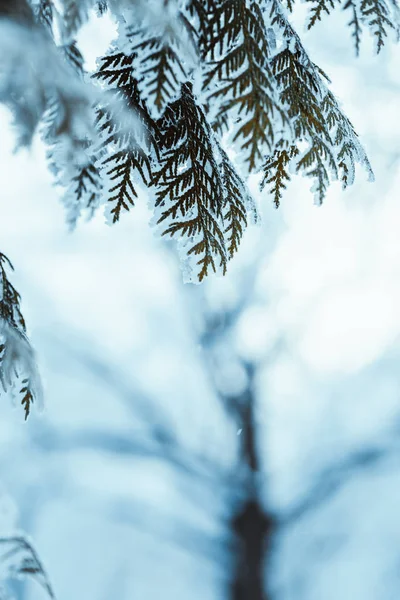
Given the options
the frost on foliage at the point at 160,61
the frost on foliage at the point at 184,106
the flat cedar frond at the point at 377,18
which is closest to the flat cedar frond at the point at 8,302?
the frost on foliage at the point at 184,106

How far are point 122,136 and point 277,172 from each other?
1.99 ft

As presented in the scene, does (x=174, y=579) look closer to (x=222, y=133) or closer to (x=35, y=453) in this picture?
(x=35, y=453)

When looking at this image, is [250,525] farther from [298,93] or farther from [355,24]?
[355,24]

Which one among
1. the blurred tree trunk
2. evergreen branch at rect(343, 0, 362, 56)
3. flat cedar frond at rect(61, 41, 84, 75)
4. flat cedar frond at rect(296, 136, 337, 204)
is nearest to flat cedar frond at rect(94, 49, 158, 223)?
flat cedar frond at rect(61, 41, 84, 75)

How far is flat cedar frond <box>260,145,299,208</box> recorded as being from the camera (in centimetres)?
187

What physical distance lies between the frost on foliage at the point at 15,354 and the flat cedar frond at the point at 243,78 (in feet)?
3.21

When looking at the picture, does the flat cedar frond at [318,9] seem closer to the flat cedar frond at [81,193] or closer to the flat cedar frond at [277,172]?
the flat cedar frond at [277,172]

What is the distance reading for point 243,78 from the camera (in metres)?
1.27

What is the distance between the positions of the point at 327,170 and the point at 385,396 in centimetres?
1303

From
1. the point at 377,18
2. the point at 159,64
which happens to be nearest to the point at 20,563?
the point at 159,64

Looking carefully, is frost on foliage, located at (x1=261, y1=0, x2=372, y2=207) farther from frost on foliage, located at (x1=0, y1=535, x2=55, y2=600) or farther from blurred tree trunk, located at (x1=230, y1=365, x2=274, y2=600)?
blurred tree trunk, located at (x1=230, y1=365, x2=274, y2=600)

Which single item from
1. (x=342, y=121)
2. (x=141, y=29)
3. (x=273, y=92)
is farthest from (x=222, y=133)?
(x=342, y=121)

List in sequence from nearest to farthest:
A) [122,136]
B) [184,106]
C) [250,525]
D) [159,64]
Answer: [159,64] → [122,136] → [184,106] → [250,525]

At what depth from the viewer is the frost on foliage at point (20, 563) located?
1347 millimetres
